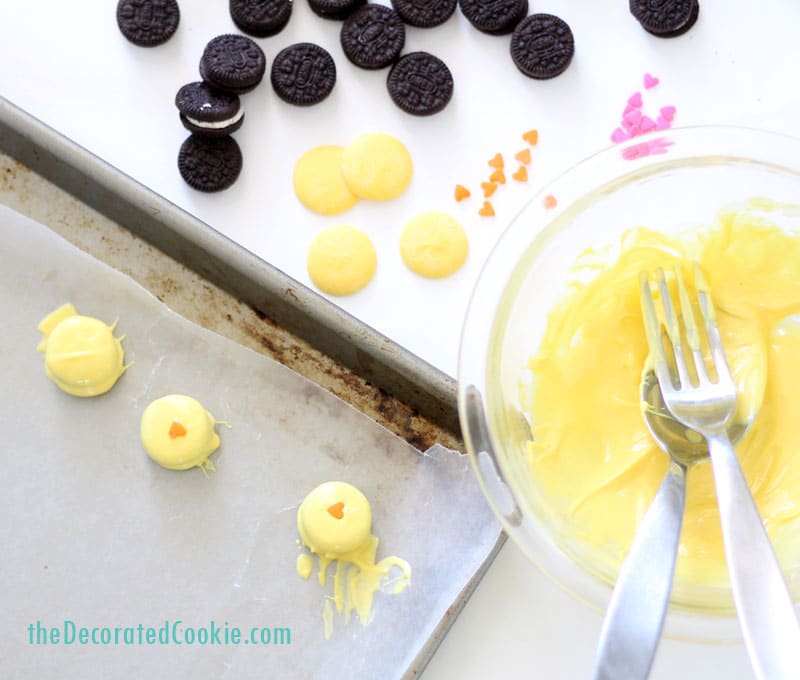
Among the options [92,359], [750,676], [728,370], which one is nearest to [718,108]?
[728,370]

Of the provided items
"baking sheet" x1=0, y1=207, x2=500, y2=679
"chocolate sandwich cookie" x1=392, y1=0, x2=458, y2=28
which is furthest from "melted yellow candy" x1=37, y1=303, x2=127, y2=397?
"chocolate sandwich cookie" x1=392, y1=0, x2=458, y2=28

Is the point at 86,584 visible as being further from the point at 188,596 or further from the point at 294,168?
the point at 294,168

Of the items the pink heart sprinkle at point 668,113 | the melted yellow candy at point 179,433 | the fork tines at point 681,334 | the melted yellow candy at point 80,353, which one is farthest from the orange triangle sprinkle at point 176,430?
the pink heart sprinkle at point 668,113

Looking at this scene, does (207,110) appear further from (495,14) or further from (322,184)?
(495,14)

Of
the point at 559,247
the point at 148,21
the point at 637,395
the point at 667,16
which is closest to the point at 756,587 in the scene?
the point at 637,395

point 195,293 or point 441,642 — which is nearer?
point 441,642

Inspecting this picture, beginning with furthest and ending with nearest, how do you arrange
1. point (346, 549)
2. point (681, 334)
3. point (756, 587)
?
1. point (346, 549)
2. point (681, 334)
3. point (756, 587)
